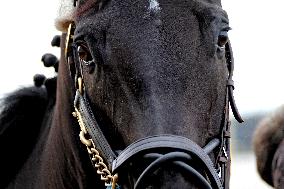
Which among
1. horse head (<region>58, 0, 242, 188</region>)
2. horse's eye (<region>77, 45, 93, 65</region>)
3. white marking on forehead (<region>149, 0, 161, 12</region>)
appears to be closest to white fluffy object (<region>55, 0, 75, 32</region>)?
horse head (<region>58, 0, 242, 188</region>)

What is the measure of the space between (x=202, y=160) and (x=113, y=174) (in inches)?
19.4

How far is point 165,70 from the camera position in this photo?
3424mm

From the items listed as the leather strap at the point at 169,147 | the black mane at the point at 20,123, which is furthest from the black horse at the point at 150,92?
the black mane at the point at 20,123

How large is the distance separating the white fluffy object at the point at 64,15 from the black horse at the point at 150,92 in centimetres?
4

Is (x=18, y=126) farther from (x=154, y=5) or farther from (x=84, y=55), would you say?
(x=154, y=5)

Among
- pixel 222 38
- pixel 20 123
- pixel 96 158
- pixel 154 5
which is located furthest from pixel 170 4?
pixel 20 123

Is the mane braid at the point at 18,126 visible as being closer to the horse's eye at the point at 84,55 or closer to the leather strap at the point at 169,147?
the horse's eye at the point at 84,55

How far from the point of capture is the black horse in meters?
3.30

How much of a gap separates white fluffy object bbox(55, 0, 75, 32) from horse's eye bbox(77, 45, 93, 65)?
0.90 feet

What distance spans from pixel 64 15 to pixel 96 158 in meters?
0.88

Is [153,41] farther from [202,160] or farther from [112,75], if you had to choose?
[202,160]

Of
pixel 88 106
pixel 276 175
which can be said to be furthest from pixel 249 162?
pixel 88 106

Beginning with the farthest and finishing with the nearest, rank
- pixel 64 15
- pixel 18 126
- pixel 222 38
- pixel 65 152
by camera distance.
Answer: pixel 18 126 < pixel 65 152 < pixel 64 15 < pixel 222 38

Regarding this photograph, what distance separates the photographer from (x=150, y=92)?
341cm
